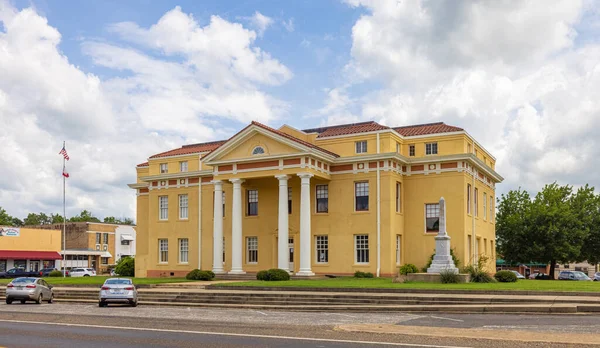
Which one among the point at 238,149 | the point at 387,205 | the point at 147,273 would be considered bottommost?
the point at 147,273

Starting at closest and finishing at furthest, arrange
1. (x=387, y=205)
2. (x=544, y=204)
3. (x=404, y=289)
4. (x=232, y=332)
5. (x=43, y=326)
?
(x=232, y=332), (x=43, y=326), (x=404, y=289), (x=387, y=205), (x=544, y=204)

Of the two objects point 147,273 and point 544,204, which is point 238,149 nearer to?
point 147,273

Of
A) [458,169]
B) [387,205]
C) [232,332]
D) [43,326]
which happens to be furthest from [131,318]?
[458,169]

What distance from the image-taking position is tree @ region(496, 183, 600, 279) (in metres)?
59.2

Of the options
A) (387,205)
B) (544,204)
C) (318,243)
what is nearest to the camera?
(387,205)

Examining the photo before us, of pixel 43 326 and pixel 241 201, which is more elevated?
pixel 241 201

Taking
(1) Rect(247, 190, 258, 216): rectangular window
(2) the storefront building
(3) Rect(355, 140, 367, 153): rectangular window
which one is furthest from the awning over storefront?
(3) Rect(355, 140, 367, 153): rectangular window

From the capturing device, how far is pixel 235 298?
3095 centimetres

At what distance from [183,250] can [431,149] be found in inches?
802

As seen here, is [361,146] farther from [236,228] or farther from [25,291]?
[25,291]

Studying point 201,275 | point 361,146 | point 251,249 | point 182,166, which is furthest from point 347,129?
point 182,166

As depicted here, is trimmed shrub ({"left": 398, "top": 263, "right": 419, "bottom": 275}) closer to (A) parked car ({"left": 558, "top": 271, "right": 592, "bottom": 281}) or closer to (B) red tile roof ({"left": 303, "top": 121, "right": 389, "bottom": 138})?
(B) red tile roof ({"left": 303, "top": 121, "right": 389, "bottom": 138})

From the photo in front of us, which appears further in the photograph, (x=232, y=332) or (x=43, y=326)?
(x=43, y=326)

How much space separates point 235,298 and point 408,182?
18.5 metres
